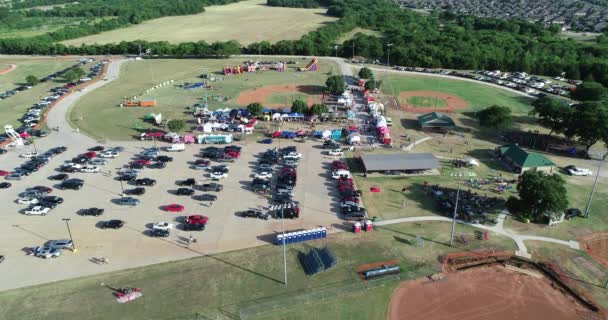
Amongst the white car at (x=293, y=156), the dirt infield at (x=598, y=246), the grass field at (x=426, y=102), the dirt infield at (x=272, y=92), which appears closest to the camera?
the dirt infield at (x=598, y=246)

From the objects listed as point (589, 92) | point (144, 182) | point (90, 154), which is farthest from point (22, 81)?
point (589, 92)

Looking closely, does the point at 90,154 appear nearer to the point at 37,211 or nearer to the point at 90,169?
the point at 90,169

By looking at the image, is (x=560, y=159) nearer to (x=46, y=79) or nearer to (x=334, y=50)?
(x=334, y=50)

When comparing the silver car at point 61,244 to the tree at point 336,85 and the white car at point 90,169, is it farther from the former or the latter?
the tree at point 336,85

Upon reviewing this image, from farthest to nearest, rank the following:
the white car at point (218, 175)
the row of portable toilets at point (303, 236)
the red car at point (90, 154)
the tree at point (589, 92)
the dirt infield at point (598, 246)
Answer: the tree at point (589, 92) → the red car at point (90, 154) → the white car at point (218, 175) → the row of portable toilets at point (303, 236) → the dirt infield at point (598, 246)

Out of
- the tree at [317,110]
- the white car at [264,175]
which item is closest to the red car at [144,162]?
the white car at [264,175]

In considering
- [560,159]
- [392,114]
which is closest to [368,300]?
[560,159]
